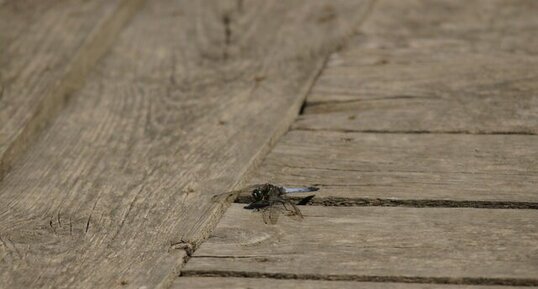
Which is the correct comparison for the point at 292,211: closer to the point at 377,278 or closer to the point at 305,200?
A: the point at 305,200

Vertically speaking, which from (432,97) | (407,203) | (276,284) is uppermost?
(432,97)

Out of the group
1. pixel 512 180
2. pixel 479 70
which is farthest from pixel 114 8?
pixel 512 180

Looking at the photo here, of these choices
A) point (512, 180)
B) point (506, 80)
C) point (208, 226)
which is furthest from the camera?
point (506, 80)

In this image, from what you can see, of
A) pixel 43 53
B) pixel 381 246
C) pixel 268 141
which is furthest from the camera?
pixel 43 53

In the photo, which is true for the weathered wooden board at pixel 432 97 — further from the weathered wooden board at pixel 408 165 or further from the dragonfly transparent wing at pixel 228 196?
the dragonfly transparent wing at pixel 228 196

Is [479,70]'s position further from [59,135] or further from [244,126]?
[59,135]

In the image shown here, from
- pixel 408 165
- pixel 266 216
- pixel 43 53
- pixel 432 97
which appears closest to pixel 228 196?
pixel 266 216
